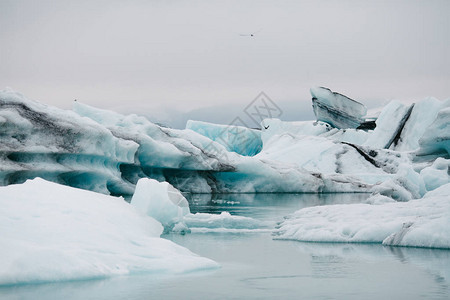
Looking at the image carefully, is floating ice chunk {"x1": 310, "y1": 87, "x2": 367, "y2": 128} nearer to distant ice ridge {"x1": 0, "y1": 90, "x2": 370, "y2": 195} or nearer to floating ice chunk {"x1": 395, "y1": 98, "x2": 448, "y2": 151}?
floating ice chunk {"x1": 395, "y1": 98, "x2": 448, "y2": 151}

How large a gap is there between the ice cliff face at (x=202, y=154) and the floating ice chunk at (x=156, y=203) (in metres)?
6.72

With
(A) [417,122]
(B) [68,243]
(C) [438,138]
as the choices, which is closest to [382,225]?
(B) [68,243]

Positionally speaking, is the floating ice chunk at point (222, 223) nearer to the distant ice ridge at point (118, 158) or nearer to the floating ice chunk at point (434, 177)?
the distant ice ridge at point (118, 158)

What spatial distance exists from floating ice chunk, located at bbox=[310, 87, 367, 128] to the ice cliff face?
0.18 metres

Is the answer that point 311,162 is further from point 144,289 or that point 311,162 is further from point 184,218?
point 144,289

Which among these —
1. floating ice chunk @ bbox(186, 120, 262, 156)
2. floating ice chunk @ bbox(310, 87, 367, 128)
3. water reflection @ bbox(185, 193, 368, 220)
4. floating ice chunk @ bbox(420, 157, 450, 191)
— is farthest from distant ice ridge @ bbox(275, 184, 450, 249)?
floating ice chunk @ bbox(186, 120, 262, 156)

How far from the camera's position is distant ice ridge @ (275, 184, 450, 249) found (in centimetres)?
746

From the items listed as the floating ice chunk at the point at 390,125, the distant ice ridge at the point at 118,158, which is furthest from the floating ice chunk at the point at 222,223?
the floating ice chunk at the point at 390,125

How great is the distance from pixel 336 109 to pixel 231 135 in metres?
6.65

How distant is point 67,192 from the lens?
24.5 ft

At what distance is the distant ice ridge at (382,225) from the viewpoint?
7465mm

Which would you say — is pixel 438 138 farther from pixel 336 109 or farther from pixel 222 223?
pixel 336 109

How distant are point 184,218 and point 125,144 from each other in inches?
371

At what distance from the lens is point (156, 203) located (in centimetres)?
940
